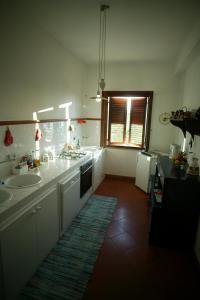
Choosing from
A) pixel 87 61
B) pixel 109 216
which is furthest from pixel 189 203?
pixel 87 61

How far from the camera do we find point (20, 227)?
60.1 inches

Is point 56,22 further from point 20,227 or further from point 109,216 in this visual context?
point 109,216

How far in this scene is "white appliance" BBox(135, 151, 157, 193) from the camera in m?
3.62

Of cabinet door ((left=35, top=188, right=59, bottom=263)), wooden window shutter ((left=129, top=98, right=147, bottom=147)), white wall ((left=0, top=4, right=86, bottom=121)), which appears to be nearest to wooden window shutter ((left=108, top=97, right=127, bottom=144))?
wooden window shutter ((left=129, top=98, right=147, bottom=147))

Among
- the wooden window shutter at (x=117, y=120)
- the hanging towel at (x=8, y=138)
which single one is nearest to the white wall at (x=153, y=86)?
the wooden window shutter at (x=117, y=120)

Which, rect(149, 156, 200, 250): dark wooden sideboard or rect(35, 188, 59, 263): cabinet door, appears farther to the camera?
rect(149, 156, 200, 250): dark wooden sideboard

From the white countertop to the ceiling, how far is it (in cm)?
197

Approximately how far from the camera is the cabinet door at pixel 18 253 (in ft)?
4.58

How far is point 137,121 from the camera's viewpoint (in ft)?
13.7

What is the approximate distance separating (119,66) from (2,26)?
2697 millimetres

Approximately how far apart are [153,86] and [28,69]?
273 centimetres

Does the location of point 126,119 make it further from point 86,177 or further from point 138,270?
point 138,270

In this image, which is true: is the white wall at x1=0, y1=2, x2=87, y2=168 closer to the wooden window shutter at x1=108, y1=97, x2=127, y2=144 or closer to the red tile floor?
the wooden window shutter at x1=108, y1=97, x2=127, y2=144

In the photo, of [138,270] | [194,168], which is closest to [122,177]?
[194,168]
